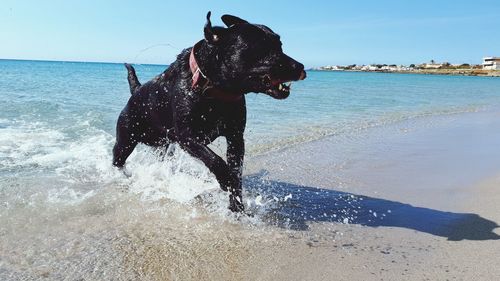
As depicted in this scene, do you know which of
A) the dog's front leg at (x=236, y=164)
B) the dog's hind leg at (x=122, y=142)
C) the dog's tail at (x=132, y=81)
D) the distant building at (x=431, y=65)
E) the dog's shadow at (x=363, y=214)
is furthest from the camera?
the distant building at (x=431, y=65)

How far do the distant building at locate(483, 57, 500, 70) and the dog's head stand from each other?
4378 inches

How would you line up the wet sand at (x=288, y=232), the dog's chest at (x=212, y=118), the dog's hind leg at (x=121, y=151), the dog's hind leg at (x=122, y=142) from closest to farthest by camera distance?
the wet sand at (x=288, y=232) → the dog's chest at (x=212, y=118) → the dog's hind leg at (x=122, y=142) → the dog's hind leg at (x=121, y=151)

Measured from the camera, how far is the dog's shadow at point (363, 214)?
3951mm

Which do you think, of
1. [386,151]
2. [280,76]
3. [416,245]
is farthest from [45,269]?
[386,151]

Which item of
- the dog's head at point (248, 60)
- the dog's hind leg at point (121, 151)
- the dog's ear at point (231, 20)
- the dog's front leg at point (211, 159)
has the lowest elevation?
the dog's hind leg at point (121, 151)

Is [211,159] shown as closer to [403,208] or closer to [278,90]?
[278,90]

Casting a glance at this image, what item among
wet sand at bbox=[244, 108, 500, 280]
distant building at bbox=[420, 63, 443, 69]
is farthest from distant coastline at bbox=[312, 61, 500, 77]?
wet sand at bbox=[244, 108, 500, 280]

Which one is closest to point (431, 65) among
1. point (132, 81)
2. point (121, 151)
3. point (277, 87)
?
point (132, 81)

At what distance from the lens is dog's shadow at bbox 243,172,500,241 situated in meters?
3.95

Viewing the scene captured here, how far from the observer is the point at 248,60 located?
3807 mm

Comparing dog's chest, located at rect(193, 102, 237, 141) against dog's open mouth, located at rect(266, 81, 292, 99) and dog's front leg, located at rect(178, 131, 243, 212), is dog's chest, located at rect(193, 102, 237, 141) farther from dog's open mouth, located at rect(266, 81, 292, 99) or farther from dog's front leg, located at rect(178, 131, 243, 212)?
dog's open mouth, located at rect(266, 81, 292, 99)

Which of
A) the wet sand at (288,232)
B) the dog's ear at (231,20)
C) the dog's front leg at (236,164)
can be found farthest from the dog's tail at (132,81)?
the dog's ear at (231,20)

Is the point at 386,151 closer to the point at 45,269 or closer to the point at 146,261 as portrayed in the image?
the point at 146,261

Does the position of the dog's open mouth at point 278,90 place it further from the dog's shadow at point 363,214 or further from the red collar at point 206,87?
the dog's shadow at point 363,214
